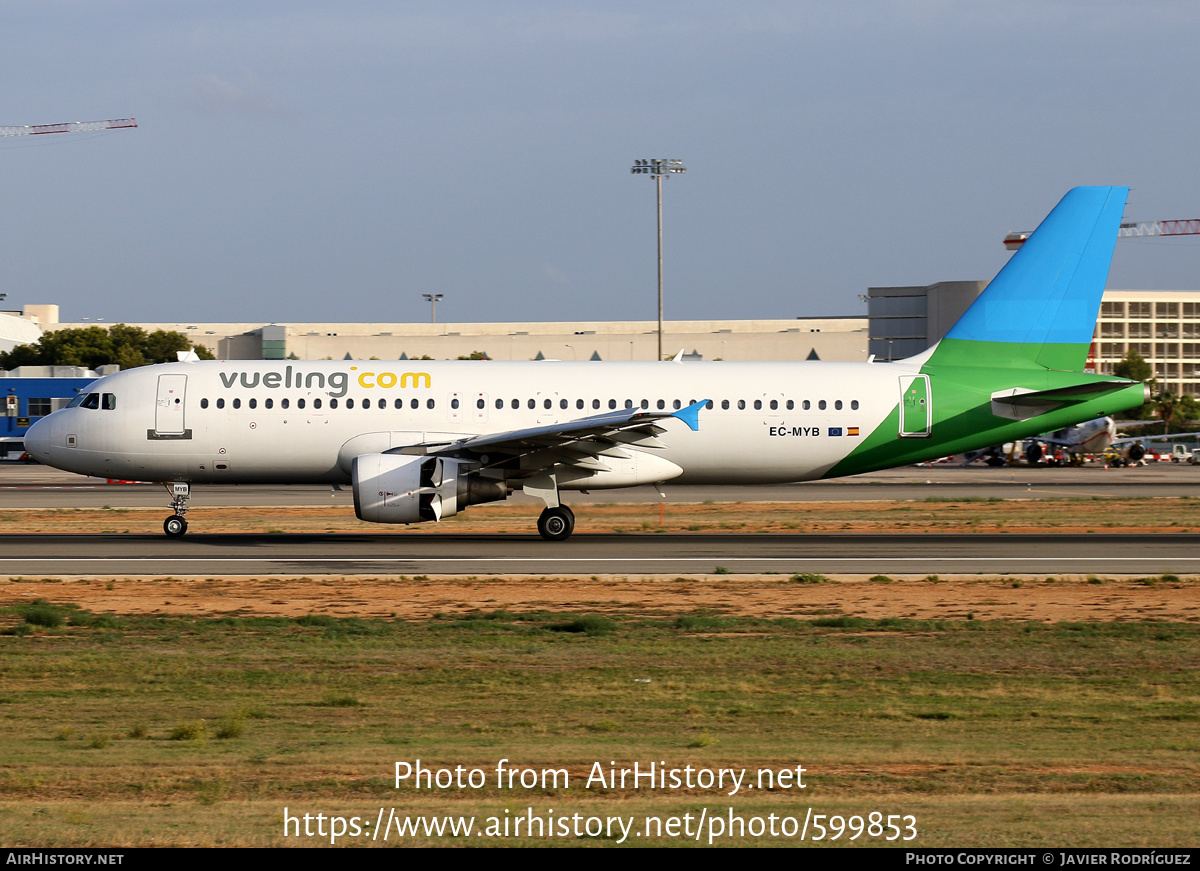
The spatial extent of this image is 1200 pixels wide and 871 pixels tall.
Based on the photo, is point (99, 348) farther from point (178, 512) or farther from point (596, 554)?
point (596, 554)

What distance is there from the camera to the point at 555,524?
28.1 metres

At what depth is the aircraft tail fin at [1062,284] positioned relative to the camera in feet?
98.7

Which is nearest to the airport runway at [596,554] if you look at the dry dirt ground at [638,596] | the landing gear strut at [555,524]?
the landing gear strut at [555,524]

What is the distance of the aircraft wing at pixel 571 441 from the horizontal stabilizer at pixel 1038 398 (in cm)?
789

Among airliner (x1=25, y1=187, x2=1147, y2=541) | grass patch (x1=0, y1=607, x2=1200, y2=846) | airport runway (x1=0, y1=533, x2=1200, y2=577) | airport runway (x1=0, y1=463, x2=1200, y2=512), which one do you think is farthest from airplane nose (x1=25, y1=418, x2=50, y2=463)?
grass patch (x1=0, y1=607, x2=1200, y2=846)

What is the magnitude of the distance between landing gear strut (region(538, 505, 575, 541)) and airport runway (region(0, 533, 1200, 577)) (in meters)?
0.25

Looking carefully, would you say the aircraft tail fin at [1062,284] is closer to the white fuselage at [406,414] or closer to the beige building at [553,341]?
the white fuselage at [406,414]

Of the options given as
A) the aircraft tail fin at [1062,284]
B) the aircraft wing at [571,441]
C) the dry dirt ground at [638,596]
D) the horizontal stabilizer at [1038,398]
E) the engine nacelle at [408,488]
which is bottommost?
the dry dirt ground at [638,596]

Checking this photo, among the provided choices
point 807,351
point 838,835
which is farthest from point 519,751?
point 807,351

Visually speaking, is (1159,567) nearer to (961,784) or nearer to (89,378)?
(961,784)

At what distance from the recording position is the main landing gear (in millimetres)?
28281

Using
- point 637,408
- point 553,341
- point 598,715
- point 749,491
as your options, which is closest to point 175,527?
point 637,408

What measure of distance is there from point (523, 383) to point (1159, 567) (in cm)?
1483

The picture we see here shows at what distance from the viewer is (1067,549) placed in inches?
1078
